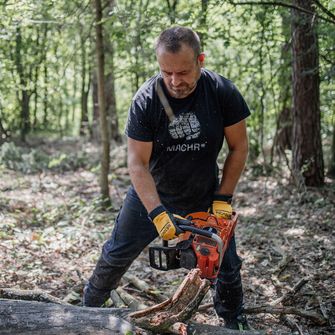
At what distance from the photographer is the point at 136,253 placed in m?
3.45

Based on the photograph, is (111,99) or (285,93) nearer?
(285,93)

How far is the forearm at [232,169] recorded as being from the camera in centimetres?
338

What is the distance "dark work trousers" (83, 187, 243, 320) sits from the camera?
3.37m

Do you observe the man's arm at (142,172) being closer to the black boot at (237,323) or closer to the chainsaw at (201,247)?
the chainsaw at (201,247)

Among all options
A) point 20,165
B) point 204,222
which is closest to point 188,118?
point 204,222

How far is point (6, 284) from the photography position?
405 centimetres

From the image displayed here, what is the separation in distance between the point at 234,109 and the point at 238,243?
2757 mm

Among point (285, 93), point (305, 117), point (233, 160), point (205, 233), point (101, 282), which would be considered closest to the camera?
point (205, 233)

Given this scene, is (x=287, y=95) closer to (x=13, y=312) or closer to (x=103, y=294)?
(x=103, y=294)

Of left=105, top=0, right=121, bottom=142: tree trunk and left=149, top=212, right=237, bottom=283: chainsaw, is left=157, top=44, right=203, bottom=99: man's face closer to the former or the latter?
left=149, top=212, right=237, bottom=283: chainsaw

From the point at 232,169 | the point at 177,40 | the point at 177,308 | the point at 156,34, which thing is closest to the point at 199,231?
the point at 177,308

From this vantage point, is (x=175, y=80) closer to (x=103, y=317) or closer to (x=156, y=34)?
(x=103, y=317)

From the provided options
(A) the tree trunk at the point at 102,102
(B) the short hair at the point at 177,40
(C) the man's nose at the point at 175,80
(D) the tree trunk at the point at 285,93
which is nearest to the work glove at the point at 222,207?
(C) the man's nose at the point at 175,80

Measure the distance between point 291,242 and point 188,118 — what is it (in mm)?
2852
